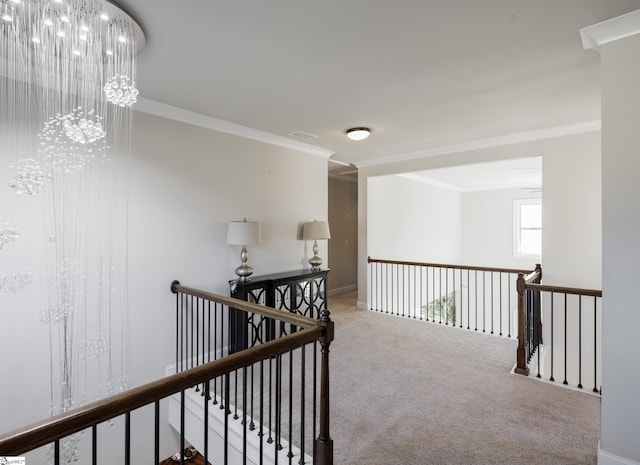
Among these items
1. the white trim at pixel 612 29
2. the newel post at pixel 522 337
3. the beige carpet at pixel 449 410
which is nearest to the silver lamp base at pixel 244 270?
the beige carpet at pixel 449 410

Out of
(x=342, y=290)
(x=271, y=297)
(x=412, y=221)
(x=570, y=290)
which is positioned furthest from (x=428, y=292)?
(x=271, y=297)

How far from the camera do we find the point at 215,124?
3.49 meters

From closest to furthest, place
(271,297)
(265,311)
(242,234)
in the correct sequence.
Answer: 1. (265,311)
2. (242,234)
3. (271,297)

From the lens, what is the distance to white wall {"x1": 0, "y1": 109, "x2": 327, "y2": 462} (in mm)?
2359

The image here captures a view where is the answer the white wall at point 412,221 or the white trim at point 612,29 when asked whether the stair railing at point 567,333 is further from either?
the white wall at point 412,221

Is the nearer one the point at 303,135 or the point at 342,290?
the point at 303,135

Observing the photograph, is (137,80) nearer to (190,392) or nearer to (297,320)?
(297,320)

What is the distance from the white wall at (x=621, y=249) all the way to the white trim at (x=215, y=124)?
3.15 m

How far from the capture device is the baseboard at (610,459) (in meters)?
1.79

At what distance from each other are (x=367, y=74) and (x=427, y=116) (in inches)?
46.5

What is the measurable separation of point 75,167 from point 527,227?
9.14m

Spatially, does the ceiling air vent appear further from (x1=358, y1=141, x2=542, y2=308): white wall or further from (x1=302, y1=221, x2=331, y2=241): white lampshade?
(x1=358, y1=141, x2=542, y2=308): white wall

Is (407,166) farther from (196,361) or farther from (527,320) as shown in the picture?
(196,361)

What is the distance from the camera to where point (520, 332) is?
10.3ft
